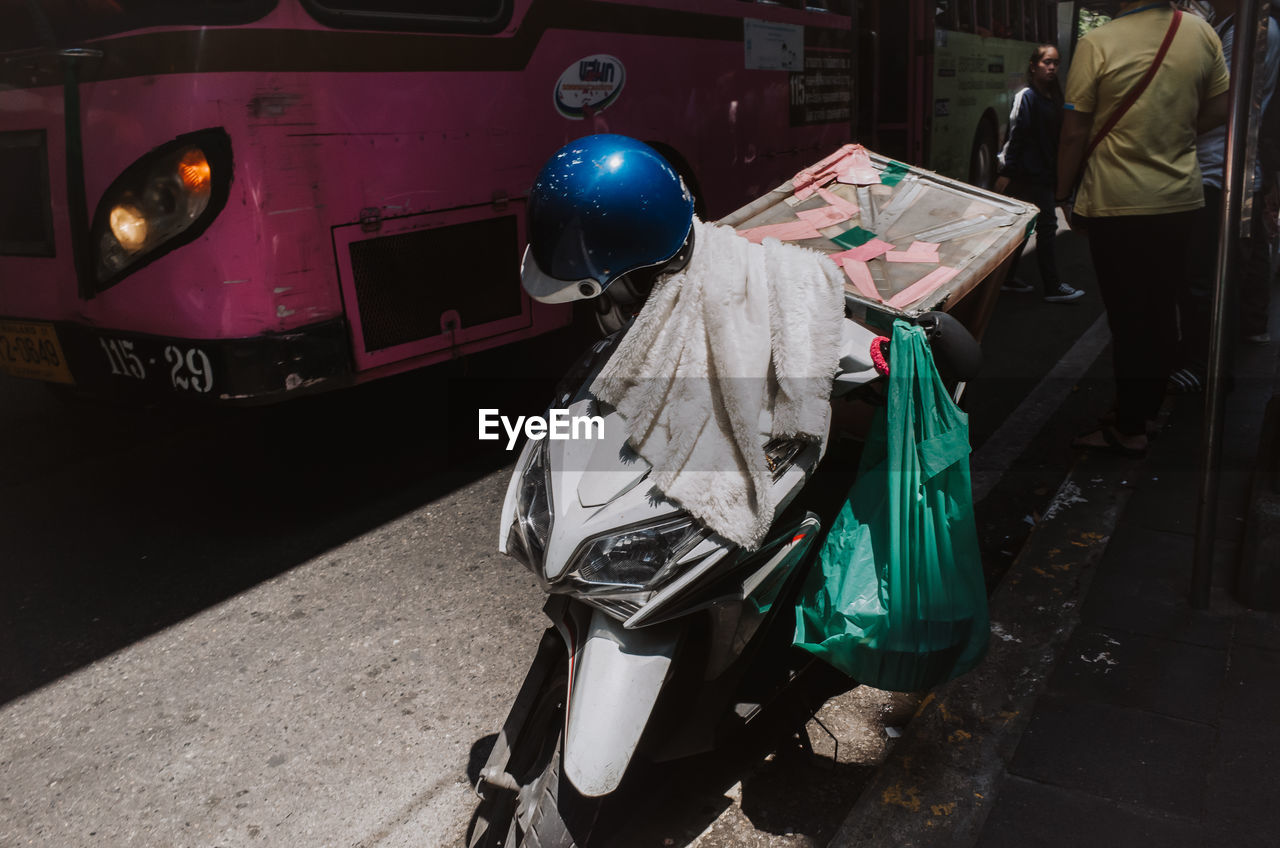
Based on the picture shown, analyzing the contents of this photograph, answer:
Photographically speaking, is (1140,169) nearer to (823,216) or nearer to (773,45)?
(823,216)

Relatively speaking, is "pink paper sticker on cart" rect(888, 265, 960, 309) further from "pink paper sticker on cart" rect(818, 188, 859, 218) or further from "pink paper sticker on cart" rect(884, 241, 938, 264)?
"pink paper sticker on cart" rect(818, 188, 859, 218)

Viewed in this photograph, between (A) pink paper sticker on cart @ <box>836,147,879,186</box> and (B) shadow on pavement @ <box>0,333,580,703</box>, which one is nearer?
(A) pink paper sticker on cart @ <box>836,147,879,186</box>

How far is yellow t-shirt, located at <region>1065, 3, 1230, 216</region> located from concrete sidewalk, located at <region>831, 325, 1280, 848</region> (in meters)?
1.27

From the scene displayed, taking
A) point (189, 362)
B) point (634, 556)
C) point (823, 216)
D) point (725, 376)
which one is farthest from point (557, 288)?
point (189, 362)

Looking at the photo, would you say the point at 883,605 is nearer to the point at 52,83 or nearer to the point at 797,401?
the point at 797,401

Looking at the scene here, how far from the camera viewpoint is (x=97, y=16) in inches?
140

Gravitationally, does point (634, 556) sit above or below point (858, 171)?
below

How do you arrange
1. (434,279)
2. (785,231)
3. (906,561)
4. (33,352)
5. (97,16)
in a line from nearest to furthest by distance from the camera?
(906,561) → (785,231) → (97,16) → (33,352) → (434,279)

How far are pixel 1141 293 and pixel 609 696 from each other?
3.26m

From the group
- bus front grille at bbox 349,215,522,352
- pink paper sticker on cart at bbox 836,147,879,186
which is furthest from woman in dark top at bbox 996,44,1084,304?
pink paper sticker on cart at bbox 836,147,879,186

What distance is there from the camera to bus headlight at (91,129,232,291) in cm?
349

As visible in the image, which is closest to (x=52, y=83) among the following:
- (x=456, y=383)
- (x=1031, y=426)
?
(x=456, y=383)

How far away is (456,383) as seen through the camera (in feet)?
19.4

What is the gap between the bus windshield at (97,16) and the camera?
11.2ft
